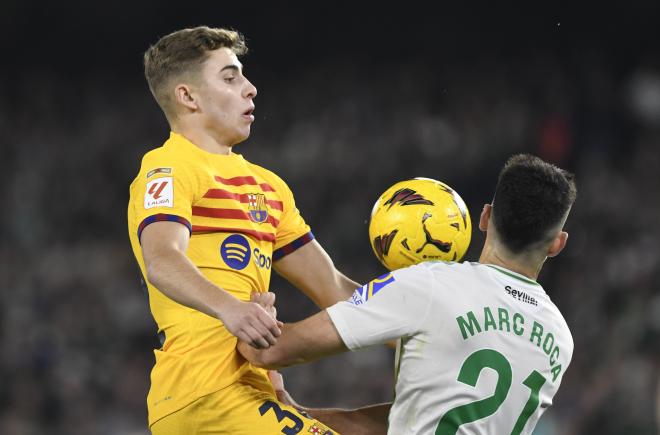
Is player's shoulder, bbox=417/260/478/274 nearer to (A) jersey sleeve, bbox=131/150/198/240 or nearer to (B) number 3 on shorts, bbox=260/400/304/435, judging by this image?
(B) number 3 on shorts, bbox=260/400/304/435

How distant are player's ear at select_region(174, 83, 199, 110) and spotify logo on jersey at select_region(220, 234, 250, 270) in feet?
2.17

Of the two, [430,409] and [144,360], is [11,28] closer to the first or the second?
[144,360]

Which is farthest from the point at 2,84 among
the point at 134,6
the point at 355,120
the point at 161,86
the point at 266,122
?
the point at 161,86

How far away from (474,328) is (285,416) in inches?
31.3

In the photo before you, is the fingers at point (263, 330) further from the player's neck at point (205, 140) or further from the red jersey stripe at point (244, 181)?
the player's neck at point (205, 140)

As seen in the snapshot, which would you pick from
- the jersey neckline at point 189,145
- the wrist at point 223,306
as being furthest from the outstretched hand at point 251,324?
the jersey neckline at point 189,145

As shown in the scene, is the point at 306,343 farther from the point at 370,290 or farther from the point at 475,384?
the point at 475,384

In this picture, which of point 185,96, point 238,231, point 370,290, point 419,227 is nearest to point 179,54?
point 185,96

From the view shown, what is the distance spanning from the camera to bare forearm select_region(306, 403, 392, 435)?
4.01 metres

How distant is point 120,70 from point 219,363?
11984mm

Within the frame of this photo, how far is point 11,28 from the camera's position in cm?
1519

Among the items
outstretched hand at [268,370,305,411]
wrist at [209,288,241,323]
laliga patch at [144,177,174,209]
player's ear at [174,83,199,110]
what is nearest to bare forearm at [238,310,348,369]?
wrist at [209,288,241,323]

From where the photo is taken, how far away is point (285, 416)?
3746 mm

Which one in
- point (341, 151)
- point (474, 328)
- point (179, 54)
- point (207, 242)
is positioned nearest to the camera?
point (474, 328)
